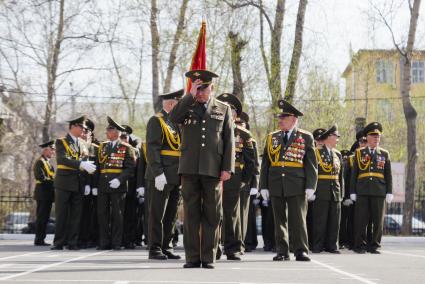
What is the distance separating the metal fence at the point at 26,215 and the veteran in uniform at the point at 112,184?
10.5 m

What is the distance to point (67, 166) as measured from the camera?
14375 millimetres

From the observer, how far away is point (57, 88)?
28.0m

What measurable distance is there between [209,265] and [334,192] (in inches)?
236

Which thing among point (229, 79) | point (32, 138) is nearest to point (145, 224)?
point (229, 79)

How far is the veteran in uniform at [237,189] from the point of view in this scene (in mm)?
11727

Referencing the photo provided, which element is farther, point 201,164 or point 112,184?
point 112,184

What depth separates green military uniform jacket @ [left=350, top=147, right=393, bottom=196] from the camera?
14.5m

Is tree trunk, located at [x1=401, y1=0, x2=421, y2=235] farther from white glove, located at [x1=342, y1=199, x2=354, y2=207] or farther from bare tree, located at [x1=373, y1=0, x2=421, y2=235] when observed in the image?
white glove, located at [x1=342, y1=199, x2=354, y2=207]

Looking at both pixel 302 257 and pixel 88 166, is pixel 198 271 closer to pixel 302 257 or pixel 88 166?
pixel 302 257

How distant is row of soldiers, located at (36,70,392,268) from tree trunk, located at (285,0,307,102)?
10.9m

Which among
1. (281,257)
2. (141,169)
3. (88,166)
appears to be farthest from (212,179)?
(141,169)

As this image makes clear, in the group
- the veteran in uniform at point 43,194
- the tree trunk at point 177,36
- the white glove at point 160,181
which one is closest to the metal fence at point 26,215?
the tree trunk at point 177,36

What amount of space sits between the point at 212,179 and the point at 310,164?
2369 millimetres

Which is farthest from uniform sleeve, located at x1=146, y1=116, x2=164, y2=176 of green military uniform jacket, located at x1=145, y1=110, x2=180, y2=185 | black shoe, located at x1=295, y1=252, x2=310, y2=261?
black shoe, located at x1=295, y1=252, x2=310, y2=261
